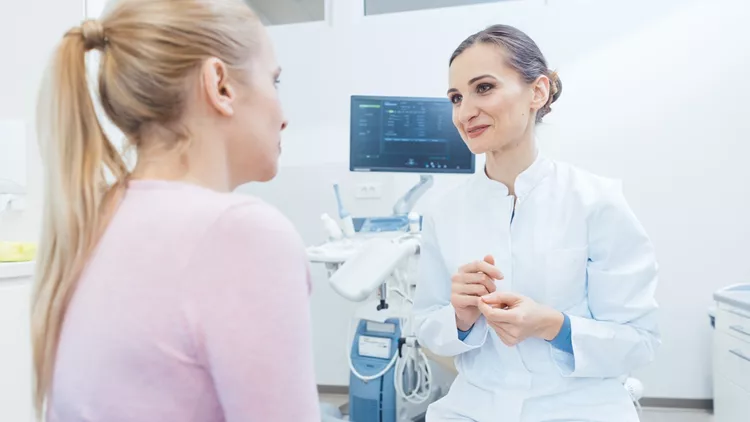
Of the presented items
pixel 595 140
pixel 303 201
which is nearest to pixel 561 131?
pixel 595 140

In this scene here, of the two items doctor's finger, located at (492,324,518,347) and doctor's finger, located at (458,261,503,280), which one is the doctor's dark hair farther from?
doctor's finger, located at (492,324,518,347)

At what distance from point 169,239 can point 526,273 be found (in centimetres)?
74

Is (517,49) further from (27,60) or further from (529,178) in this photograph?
(27,60)

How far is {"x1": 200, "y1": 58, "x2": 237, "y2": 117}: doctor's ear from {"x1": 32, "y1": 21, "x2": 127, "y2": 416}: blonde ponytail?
0.11 m

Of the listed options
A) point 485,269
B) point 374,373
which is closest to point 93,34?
point 485,269

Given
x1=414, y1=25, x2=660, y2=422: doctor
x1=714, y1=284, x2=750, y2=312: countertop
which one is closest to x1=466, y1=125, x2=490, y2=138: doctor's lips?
x1=414, y1=25, x2=660, y2=422: doctor

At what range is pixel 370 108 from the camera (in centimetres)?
204

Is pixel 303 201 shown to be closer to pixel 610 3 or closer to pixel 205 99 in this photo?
pixel 610 3

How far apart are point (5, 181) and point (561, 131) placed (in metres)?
2.16

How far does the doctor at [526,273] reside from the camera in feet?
3.00

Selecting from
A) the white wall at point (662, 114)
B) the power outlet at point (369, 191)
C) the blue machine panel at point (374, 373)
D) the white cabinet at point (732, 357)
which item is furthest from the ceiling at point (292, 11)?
the white cabinet at point (732, 357)

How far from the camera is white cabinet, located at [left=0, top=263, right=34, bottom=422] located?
112 centimetres

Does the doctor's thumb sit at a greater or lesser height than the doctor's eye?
lesser

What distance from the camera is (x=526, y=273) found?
0.99 meters
